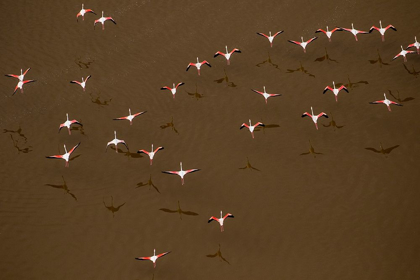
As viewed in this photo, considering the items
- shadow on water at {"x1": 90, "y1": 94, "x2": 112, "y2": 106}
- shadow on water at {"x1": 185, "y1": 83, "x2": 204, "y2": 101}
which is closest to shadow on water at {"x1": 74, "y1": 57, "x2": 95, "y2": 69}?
shadow on water at {"x1": 90, "y1": 94, "x2": 112, "y2": 106}

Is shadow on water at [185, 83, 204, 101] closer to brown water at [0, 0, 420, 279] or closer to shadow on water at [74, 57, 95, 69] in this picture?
brown water at [0, 0, 420, 279]

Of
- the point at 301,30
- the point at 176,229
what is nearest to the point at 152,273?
the point at 176,229

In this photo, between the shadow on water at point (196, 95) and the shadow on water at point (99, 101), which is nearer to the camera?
the shadow on water at point (196, 95)

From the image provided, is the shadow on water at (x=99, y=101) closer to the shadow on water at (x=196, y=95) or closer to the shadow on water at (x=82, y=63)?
the shadow on water at (x=82, y=63)

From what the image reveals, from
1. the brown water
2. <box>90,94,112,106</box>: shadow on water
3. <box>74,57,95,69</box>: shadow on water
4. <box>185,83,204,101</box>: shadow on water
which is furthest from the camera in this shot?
<box>74,57,95,69</box>: shadow on water

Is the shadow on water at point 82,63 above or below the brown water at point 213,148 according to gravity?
above

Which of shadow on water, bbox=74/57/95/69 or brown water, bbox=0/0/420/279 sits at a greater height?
shadow on water, bbox=74/57/95/69

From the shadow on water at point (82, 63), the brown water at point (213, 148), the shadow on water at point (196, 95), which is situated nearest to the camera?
the brown water at point (213, 148)

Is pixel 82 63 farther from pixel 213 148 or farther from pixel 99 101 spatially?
pixel 213 148

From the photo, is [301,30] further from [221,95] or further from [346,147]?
[346,147]

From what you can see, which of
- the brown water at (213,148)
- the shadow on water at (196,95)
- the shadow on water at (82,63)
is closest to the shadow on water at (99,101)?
the brown water at (213,148)
